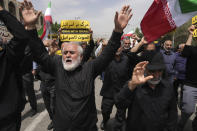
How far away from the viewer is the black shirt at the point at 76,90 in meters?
1.86

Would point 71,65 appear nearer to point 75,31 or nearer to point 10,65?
point 10,65

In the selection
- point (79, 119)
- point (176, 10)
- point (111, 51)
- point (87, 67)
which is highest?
point (176, 10)

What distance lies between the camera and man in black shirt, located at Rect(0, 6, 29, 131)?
163cm

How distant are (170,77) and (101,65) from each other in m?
3.05

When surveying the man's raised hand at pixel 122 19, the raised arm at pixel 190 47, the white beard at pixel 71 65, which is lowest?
the white beard at pixel 71 65

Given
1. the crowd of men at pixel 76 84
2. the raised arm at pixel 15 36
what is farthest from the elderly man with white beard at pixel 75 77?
the raised arm at pixel 15 36

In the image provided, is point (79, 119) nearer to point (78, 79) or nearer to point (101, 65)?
point (78, 79)

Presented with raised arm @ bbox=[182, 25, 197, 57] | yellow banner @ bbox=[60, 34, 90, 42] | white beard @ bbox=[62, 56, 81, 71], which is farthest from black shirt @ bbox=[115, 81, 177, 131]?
yellow banner @ bbox=[60, 34, 90, 42]

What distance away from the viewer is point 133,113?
1.93m

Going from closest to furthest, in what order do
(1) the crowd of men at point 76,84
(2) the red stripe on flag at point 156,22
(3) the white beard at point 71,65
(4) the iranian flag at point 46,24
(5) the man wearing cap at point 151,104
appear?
(1) the crowd of men at point 76,84 < (5) the man wearing cap at point 151,104 < (3) the white beard at point 71,65 < (2) the red stripe on flag at point 156,22 < (4) the iranian flag at point 46,24

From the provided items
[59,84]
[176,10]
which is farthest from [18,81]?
[176,10]

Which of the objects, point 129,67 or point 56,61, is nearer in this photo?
point 56,61

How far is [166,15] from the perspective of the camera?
2834mm

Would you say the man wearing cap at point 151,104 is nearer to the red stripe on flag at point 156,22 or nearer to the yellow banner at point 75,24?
the red stripe on flag at point 156,22
